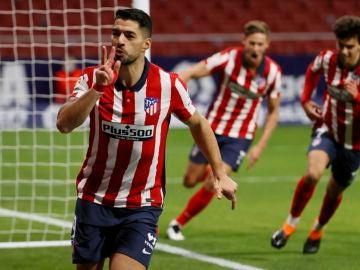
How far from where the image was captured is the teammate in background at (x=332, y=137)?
8.38 meters

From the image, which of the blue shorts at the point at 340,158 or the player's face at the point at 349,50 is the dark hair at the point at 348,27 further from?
the blue shorts at the point at 340,158

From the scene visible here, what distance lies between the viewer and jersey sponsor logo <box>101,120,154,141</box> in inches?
220

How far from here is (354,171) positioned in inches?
341

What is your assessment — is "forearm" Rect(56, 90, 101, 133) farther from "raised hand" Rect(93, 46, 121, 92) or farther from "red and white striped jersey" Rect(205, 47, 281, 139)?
"red and white striped jersey" Rect(205, 47, 281, 139)

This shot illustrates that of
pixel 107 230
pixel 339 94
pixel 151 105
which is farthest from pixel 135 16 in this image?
pixel 339 94

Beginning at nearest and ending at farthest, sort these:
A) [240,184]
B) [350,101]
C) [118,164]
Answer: [118,164], [350,101], [240,184]

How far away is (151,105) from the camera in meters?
5.63

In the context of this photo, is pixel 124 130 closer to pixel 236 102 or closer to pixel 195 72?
pixel 195 72

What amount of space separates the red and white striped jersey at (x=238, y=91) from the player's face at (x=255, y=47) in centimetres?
8

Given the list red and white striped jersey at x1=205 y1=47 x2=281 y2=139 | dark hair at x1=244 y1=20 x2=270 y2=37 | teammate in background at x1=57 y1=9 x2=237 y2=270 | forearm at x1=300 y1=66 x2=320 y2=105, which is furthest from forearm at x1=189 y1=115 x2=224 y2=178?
red and white striped jersey at x1=205 y1=47 x2=281 y2=139

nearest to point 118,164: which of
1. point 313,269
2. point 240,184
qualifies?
point 313,269

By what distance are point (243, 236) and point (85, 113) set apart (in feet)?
15.5

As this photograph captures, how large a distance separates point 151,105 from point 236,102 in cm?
436

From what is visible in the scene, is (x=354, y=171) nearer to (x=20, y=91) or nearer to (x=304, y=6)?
(x=20, y=91)
